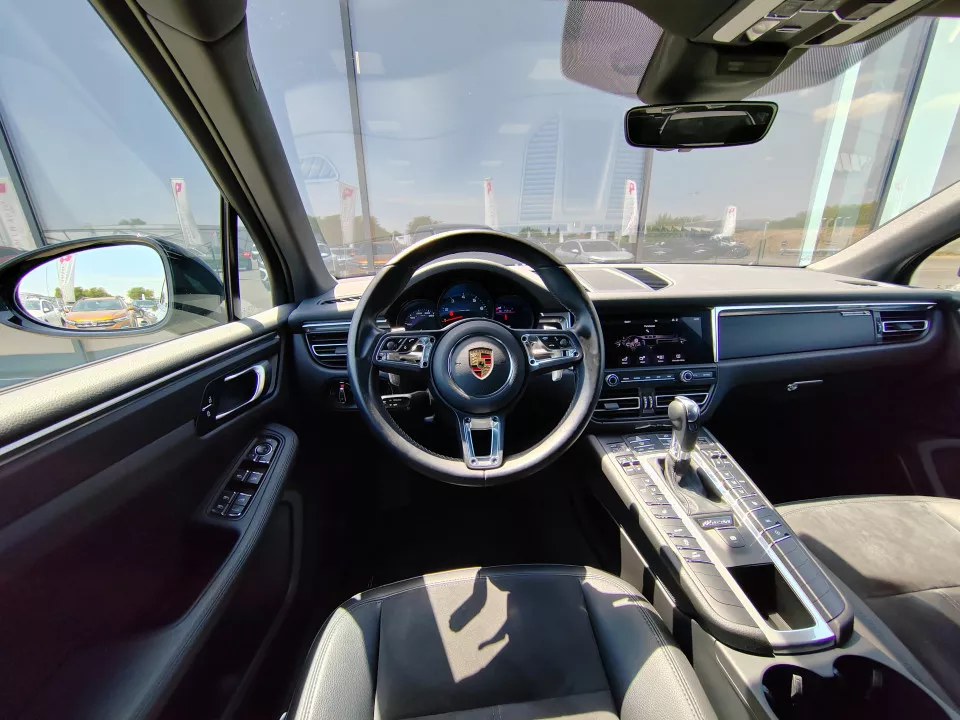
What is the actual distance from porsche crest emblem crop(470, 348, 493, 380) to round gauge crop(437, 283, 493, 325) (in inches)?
13.3

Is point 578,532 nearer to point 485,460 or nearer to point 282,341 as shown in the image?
point 485,460

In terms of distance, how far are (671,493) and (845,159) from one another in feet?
8.48

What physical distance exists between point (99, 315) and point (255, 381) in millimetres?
491

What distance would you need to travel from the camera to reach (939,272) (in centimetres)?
250

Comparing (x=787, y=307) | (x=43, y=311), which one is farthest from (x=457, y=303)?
(x=787, y=307)

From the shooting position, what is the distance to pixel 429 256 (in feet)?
4.73

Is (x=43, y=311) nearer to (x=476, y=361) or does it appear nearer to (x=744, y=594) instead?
(x=476, y=361)

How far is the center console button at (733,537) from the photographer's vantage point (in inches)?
56.8

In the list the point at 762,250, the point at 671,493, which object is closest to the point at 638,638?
the point at 671,493

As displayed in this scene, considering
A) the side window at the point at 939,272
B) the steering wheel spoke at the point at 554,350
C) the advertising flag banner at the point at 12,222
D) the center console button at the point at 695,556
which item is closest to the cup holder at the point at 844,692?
the center console button at the point at 695,556

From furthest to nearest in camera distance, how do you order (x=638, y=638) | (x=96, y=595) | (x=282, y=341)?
(x=282, y=341) → (x=638, y=638) → (x=96, y=595)

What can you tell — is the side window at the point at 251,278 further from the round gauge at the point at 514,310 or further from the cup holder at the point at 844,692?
the cup holder at the point at 844,692

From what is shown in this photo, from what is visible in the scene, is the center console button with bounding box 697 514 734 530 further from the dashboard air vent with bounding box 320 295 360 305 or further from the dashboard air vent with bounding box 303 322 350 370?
the dashboard air vent with bounding box 320 295 360 305

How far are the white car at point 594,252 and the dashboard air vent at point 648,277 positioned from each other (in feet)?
0.35
